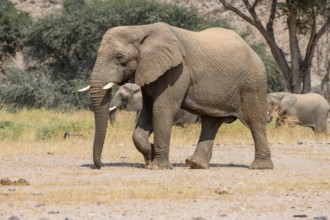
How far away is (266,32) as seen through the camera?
2903 centimetres

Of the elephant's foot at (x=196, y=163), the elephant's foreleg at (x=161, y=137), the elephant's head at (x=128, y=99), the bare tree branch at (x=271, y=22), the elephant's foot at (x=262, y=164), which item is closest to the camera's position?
the elephant's foreleg at (x=161, y=137)

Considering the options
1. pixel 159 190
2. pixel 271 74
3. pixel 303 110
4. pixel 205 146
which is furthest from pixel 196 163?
pixel 271 74

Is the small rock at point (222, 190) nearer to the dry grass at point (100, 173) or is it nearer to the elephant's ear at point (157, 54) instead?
the dry grass at point (100, 173)

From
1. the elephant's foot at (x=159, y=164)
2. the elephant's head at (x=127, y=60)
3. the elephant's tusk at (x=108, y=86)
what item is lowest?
the elephant's foot at (x=159, y=164)

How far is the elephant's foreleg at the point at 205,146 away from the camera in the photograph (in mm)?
14805

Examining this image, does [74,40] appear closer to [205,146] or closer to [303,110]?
[303,110]

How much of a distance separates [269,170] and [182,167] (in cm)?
124

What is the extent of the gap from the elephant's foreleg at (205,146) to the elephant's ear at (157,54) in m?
1.37

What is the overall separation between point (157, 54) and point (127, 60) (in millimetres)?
409

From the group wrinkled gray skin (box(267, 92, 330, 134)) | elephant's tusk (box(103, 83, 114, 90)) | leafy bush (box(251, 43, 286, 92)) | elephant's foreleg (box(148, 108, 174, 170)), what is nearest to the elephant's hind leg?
elephant's foreleg (box(148, 108, 174, 170))

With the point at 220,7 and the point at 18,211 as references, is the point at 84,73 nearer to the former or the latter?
the point at 220,7

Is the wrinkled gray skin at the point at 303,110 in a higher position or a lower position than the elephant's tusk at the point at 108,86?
lower

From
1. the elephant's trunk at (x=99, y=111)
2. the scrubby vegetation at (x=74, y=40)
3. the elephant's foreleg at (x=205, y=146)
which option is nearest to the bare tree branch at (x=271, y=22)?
the scrubby vegetation at (x=74, y=40)

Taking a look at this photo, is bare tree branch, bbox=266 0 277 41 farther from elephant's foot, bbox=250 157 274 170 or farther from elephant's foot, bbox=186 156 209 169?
elephant's foot, bbox=186 156 209 169
